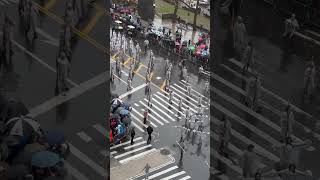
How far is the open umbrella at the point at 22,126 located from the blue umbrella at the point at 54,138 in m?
0.63

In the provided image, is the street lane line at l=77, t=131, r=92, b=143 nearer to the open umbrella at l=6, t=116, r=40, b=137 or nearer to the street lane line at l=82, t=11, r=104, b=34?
the open umbrella at l=6, t=116, r=40, b=137

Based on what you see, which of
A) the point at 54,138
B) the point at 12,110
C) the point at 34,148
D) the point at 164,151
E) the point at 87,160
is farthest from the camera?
the point at 164,151

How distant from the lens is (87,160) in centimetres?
2802

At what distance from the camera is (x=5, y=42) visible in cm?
3462

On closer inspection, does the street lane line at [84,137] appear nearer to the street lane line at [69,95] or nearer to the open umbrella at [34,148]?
the open umbrella at [34,148]

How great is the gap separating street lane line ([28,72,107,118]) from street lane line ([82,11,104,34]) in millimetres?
4724

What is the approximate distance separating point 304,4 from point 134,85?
13.8 m

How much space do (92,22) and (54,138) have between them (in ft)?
43.4

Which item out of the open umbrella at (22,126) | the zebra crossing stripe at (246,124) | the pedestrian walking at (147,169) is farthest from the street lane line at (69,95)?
the zebra crossing stripe at (246,124)

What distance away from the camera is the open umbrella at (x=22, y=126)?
27.7 m

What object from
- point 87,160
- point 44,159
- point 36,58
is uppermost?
point 36,58

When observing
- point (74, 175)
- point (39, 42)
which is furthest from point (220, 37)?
point (74, 175)

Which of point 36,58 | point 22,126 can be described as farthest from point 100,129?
point 36,58

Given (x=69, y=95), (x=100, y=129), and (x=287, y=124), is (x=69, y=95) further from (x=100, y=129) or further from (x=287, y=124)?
(x=287, y=124)
